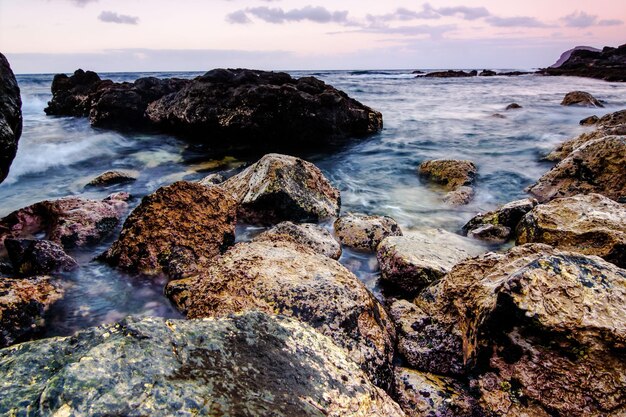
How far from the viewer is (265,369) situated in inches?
65.1

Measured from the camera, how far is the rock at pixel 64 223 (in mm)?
4852

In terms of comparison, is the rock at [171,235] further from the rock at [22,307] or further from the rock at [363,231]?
the rock at [363,231]

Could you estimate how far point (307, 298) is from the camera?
2.65m

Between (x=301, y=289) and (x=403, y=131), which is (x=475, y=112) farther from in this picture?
(x=301, y=289)

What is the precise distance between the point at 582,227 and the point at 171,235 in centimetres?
439

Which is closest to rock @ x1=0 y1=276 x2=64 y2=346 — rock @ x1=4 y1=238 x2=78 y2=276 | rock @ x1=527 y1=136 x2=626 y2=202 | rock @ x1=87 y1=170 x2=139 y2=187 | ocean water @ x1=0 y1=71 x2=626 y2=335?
ocean water @ x1=0 y1=71 x2=626 y2=335

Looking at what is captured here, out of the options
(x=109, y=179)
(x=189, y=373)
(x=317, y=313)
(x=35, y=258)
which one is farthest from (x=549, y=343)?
(x=109, y=179)

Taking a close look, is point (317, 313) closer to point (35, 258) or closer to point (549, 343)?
point (549, 343)

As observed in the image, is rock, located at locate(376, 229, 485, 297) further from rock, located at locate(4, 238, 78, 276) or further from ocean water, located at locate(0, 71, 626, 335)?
rock, located at locate(4, 238, 78, 276)

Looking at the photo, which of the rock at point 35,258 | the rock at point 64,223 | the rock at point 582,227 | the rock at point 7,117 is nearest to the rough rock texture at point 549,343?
the rock at point 582,227

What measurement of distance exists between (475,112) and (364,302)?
61.0 ft

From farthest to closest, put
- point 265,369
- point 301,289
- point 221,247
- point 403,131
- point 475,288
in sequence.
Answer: point 403,131 → point 221,247 → point 475,288 → point 301,289 → point 265,369

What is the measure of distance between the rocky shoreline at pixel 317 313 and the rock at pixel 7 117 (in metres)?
0.73

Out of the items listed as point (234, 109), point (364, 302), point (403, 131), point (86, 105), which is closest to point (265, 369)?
point (364, 302)
